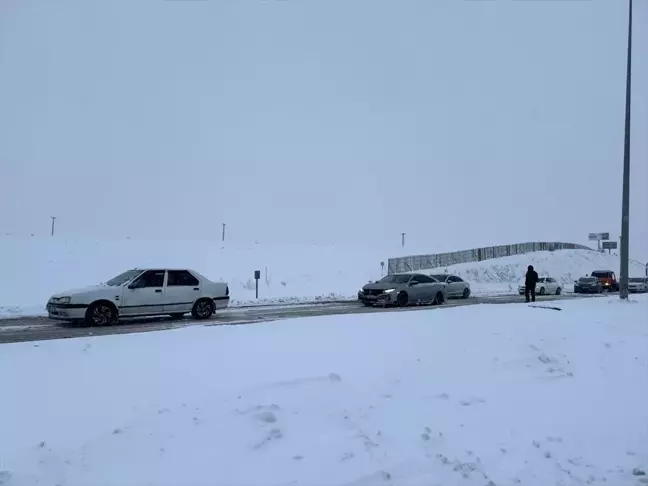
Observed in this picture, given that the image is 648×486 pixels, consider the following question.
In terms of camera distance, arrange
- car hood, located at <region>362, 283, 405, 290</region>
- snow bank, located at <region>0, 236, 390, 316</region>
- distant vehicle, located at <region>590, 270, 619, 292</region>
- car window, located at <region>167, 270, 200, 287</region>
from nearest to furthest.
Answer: car window, located at <region>167, 270, 200, 287</region> < car hood, located at <region>362, 283, 405, 290</region> < snow bank, located at <region>0, 236, 390, 316</region> < distant vehicle, located at <region>590, 270, 619, 292</region>

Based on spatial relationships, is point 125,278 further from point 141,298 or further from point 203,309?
point 203,309

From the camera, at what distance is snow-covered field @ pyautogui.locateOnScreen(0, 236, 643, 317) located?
27.4m

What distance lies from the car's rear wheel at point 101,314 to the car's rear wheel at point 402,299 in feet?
38.0

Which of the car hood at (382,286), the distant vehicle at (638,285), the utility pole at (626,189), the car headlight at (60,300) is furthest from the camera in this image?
the distant vehicle at (638,285)

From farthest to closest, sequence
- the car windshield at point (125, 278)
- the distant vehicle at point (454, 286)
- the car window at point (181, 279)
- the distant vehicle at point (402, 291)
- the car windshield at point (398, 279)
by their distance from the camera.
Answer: the distant vehicle at point (454, 286)
the car windshield at point (398, 279)
the distant vehicle at point (402, 291)
the car window at point (181, 279)
the car windshield at point (125, 278)

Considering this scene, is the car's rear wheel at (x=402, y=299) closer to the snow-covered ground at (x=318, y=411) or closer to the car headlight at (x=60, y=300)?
the car headlight at (x=60, y=300)

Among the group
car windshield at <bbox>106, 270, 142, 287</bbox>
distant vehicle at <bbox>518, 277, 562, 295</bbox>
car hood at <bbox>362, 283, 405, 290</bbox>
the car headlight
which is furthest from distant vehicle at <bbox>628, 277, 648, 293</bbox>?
the car headlight

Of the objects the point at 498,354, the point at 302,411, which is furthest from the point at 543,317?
the point at 302,411

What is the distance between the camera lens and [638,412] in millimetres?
7098

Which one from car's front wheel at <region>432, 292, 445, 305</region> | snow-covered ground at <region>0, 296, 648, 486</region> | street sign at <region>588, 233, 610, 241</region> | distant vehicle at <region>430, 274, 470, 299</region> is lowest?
snow-covered ground at <region>0, 296, 648, 486</region>

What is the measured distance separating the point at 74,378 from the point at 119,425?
1.49 meters

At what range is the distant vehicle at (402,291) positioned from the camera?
22.2 metres

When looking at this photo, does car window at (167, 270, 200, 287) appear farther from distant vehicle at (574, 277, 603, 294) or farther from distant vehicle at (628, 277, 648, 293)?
distant vehicle at (628, 277, 648, 293)

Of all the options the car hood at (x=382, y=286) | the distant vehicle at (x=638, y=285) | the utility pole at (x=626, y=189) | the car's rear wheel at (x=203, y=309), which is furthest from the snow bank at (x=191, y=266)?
the distant vehicle at (x=638, y=285)
